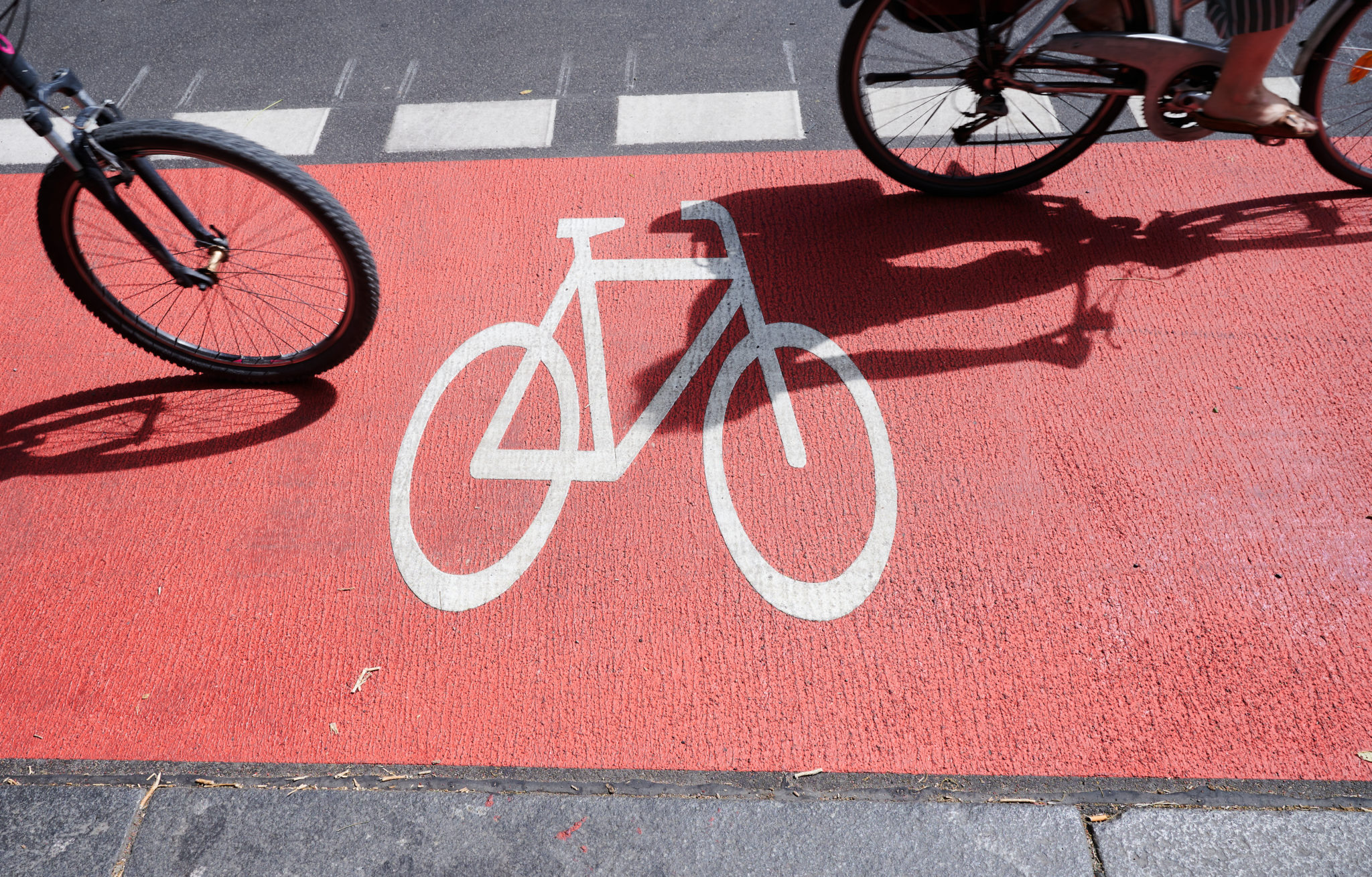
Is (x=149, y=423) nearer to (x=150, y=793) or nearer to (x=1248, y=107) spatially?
(x=150, y=793)

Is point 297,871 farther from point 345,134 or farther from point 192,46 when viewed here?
point 192,46

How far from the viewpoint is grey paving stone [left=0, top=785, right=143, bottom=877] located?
2.27m

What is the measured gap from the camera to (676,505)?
9.55ft

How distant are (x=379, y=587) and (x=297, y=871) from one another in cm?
87

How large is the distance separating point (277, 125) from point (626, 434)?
122 inches

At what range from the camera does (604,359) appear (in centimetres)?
331

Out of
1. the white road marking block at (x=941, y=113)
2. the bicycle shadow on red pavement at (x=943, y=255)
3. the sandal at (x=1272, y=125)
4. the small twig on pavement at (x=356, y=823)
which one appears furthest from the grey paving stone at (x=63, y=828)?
the sandal at (x=1272, y=125)

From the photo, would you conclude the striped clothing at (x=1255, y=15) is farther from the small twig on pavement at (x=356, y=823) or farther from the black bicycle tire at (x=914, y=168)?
the small twig on pavement at (x=356, y=823)

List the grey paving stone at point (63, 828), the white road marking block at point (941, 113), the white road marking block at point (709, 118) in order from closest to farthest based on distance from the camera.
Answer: the grey paving stone at point (63, 828), the white road marking block at point (941, 113), the white road marking block at point (709, 118)

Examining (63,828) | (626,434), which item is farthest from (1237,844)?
(63,828)

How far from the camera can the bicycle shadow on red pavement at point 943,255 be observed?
10.7ft

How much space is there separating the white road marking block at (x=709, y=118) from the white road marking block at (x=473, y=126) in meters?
0.45

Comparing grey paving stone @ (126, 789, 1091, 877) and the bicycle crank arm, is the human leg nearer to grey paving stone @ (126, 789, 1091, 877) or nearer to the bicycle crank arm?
the bicycle crank arm

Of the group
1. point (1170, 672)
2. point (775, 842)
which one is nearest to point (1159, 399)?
point (1170, 672)
